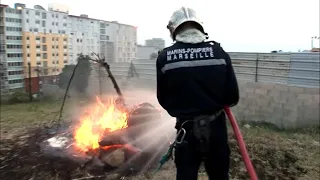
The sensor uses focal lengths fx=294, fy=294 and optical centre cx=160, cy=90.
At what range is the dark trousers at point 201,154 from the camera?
99.6 inches

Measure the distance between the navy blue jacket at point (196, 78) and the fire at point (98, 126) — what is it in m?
3.70

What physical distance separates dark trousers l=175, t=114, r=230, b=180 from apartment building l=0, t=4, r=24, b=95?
1354cm

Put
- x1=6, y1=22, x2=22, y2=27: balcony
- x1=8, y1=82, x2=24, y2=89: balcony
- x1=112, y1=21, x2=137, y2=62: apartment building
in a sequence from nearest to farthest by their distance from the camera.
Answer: x1=8, y1=82, x2=24, y2=89: balcony < x1=6, y1=22, x2=22, y2=27: balcony < x1=112, y1=21, x2=137, y2=62: apartment building

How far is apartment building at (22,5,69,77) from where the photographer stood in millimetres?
16000

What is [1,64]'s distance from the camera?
46.9ft

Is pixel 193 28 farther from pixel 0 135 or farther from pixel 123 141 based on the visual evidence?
pixel 0 135

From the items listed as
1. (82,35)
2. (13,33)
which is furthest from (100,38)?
(13,33)

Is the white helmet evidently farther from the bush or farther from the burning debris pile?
the bush

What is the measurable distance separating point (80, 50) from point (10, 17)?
480 centimetres

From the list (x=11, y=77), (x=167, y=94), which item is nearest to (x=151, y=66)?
(x=11, y=77)

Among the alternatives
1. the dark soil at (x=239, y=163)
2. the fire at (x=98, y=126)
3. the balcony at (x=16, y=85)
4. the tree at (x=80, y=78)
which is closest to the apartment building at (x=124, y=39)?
the tree at (x=80, y=78)

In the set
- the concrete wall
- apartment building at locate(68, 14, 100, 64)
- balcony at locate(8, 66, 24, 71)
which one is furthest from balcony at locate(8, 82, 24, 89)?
the concrete wall

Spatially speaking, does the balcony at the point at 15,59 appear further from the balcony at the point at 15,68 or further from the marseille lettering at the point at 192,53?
the marseille lettering at the point at 192,53

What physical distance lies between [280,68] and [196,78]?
25.6ft
